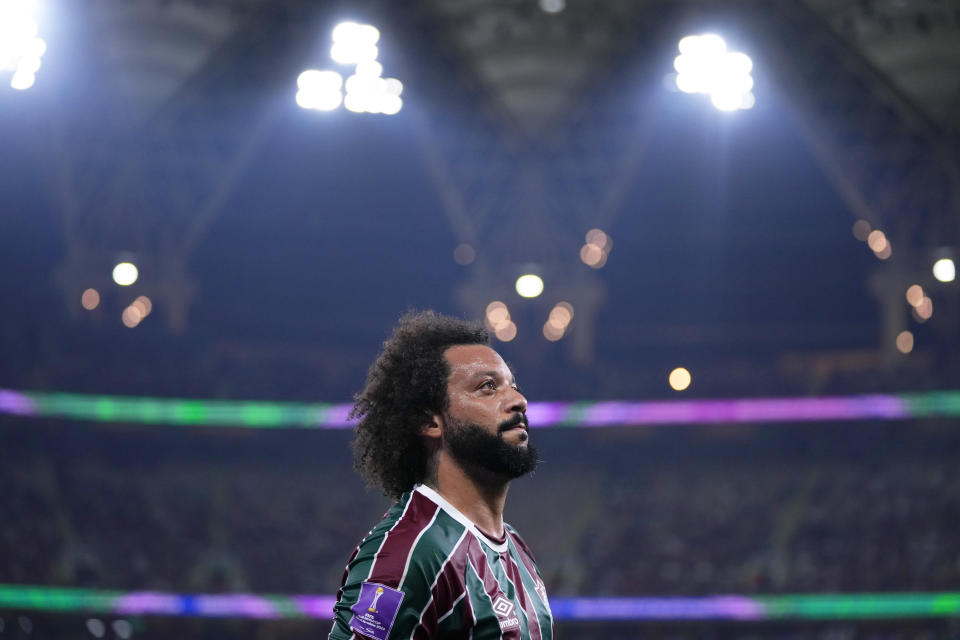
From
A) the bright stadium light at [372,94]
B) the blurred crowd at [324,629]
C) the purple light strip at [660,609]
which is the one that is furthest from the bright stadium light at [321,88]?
the purple light strip at [660,609]

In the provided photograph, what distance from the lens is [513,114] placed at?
64.8 feet

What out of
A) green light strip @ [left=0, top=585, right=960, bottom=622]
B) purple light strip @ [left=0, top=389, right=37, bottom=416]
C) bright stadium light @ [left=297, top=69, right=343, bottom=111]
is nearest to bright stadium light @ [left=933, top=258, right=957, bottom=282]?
green light strip @ [left=0, top=585, right=960, bottom=622]

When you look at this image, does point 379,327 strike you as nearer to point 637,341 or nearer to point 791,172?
point 637,341

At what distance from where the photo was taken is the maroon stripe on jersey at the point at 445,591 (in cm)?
258

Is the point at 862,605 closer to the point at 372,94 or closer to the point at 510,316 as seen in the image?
the point at 510,316

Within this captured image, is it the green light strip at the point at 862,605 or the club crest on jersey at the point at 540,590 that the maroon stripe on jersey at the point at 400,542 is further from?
the green light strip at the point at 862,605

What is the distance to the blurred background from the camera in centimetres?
1812

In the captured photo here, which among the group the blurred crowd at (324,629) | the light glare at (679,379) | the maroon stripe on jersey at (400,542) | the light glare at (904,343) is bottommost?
the blurred crowd at (324,629)

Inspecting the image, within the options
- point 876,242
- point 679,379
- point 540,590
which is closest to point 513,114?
point 679,379

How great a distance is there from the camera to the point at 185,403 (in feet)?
72.7

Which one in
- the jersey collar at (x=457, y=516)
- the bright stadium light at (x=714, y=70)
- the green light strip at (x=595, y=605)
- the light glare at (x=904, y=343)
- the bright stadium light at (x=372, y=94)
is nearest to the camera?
the jersey collar at (x=457, y=516)

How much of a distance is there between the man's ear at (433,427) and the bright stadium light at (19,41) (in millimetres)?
16006

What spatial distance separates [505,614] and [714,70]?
667 inches

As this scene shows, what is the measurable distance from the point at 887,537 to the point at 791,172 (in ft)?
33.0
